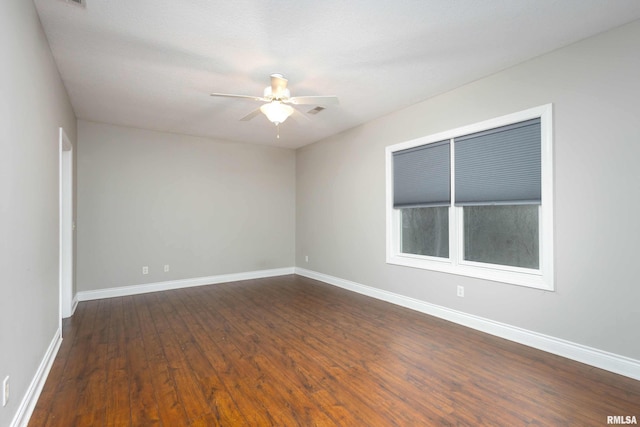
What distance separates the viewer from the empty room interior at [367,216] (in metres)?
2.09

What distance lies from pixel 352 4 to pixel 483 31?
1143 millimetres

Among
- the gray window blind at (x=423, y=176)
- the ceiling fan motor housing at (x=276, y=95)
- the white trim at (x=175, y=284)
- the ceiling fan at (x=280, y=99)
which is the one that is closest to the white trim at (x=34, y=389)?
the white trim at (x=175, y=284)

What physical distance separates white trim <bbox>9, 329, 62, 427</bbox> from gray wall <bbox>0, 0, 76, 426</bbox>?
52 millimetres

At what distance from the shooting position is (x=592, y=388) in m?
2.28

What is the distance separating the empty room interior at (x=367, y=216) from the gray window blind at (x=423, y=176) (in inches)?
1.1

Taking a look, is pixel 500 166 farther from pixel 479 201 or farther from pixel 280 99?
pixel 280 99

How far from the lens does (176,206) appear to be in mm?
5457

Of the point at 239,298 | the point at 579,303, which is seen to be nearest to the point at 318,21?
the point at 579,303

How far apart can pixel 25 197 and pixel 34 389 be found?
1326mm

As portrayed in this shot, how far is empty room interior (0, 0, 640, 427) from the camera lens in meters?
2.09

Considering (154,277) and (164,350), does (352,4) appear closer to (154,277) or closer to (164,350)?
(164,350)

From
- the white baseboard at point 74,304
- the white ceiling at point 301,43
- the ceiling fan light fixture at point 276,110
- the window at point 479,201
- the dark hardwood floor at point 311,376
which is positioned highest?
the white ceiling at point 301,43

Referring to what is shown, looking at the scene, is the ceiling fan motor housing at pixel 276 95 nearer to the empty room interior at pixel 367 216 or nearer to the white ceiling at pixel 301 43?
the empty room interior at pixel 367 216

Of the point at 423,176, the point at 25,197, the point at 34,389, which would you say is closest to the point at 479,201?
the point at 423,176
